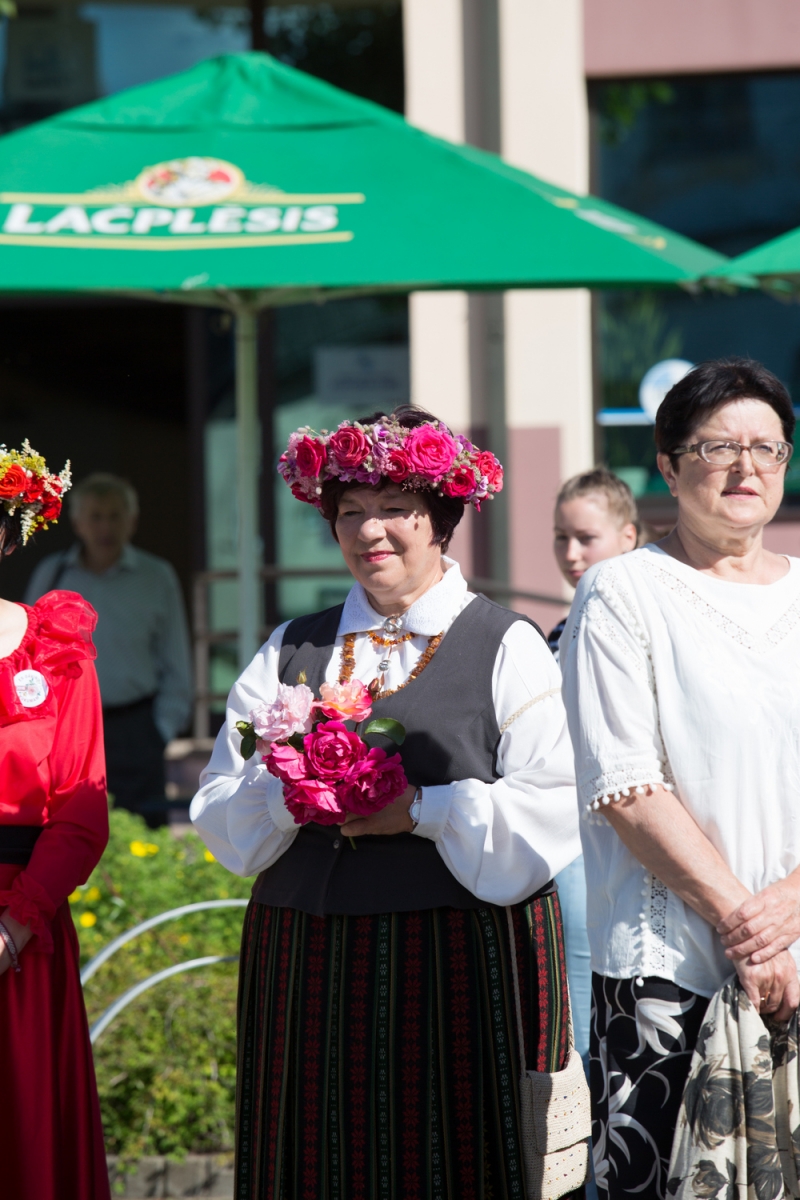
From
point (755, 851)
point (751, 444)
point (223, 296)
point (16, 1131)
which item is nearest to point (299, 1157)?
point (16, 1131)

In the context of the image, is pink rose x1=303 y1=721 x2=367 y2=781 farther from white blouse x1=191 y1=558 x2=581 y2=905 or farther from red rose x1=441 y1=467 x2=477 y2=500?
red rose x1=441 y1=467 x2=477 y2=500

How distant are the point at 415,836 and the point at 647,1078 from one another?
0.61 meters

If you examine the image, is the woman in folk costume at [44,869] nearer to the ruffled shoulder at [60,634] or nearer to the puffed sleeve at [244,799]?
the ruffled shoulder at [60,634]

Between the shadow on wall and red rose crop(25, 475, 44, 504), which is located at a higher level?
the shadow on wall

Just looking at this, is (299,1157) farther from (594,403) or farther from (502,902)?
(594,403)

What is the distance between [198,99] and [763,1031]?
3781 mm

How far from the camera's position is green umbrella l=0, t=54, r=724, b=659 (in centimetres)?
389

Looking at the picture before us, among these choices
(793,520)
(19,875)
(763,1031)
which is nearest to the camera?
(763,1031)

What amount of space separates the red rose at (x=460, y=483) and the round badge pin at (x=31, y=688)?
0.91 metres

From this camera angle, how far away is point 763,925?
2369 millimetres

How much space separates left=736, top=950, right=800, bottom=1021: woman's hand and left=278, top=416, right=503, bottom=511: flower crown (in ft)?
3.45

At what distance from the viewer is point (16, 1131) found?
8.71ft

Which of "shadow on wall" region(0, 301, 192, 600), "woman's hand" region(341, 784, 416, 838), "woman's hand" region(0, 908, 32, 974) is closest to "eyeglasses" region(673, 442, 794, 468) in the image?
"woman's hand" region(341, 784, 416, 838)

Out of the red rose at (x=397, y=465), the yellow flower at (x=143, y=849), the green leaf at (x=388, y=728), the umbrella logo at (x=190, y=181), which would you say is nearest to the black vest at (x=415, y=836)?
the green leaf at (x=388, y=728)
